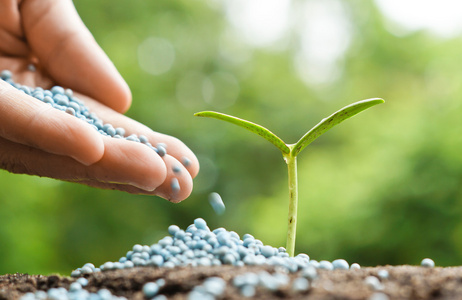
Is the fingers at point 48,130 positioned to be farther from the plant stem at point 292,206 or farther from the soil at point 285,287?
the plant stem at point 292,206

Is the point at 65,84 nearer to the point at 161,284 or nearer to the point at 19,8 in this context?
the point at 19,8

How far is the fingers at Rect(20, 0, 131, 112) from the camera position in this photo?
1443 millimetres

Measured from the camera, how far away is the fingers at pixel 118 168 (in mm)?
919

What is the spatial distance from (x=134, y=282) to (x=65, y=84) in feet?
3.09

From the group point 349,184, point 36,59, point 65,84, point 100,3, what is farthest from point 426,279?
point 100,3

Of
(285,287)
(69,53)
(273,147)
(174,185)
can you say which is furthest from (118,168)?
(273,147)

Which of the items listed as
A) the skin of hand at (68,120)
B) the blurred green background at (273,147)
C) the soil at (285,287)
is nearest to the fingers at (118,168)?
the skin of hand at (68,120)

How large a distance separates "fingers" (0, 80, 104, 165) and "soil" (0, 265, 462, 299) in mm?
230

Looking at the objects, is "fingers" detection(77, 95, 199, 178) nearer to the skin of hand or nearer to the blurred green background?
the skin of hand

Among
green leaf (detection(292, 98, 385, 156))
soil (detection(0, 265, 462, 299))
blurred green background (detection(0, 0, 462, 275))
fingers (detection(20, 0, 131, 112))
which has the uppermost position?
blurred green background (detection(0, 0, 462, 275))

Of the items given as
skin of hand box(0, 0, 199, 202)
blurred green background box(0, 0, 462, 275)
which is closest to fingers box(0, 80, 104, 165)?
skin of hand box(0, 0, 199, 202)

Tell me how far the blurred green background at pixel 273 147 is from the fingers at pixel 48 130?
233 centimetres

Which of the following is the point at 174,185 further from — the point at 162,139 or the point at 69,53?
the point at 69,53

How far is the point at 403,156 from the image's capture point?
117 inches
